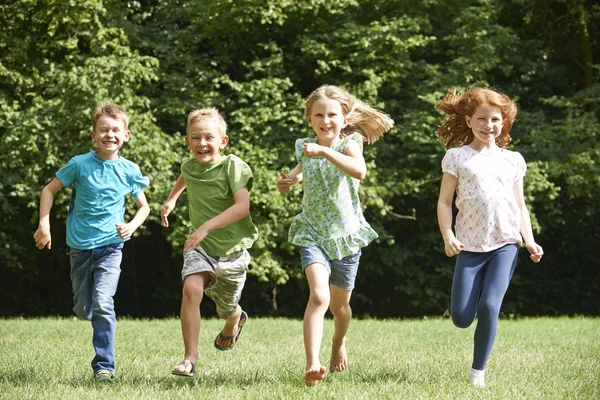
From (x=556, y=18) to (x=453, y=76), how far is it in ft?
11.0

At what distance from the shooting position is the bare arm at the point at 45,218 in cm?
534

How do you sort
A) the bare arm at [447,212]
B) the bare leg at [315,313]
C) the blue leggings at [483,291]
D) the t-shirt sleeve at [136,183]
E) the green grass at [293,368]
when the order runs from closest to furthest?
the green grass at [293,368] → the bare leg at [315,313] → the bare arm at [447,212] → the blue leggings at [483,291] → the t-shirt sleeve at [136,183]

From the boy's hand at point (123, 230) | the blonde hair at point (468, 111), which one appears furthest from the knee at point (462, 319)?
the boy's hand at point (123, 230)

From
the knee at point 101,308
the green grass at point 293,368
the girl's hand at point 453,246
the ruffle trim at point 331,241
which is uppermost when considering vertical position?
the girl's hand at point 453,246

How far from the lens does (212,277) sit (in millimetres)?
5461

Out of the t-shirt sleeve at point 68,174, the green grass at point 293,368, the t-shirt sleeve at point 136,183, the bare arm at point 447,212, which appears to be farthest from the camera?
the t-shirt sleeve at point 136,183

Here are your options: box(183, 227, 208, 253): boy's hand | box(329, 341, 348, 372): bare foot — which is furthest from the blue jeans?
box(329, 341, 348, 372): bare foot

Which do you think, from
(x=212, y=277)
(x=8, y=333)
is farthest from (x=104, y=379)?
(x=8, y=333)

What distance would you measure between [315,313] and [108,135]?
76.4 inches

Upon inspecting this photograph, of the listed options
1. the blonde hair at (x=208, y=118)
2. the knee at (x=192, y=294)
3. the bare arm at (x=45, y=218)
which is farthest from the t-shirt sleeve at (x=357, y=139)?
the bare arm at (x=45, y=218)

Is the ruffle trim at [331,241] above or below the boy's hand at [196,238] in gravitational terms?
above

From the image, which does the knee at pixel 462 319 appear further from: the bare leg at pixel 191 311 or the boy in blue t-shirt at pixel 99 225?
the boy in blue t-shirt at pixel 99 225

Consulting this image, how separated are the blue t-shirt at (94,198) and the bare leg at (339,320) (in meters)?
1.53

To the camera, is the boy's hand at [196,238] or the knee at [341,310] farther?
the knee at [341,310]
